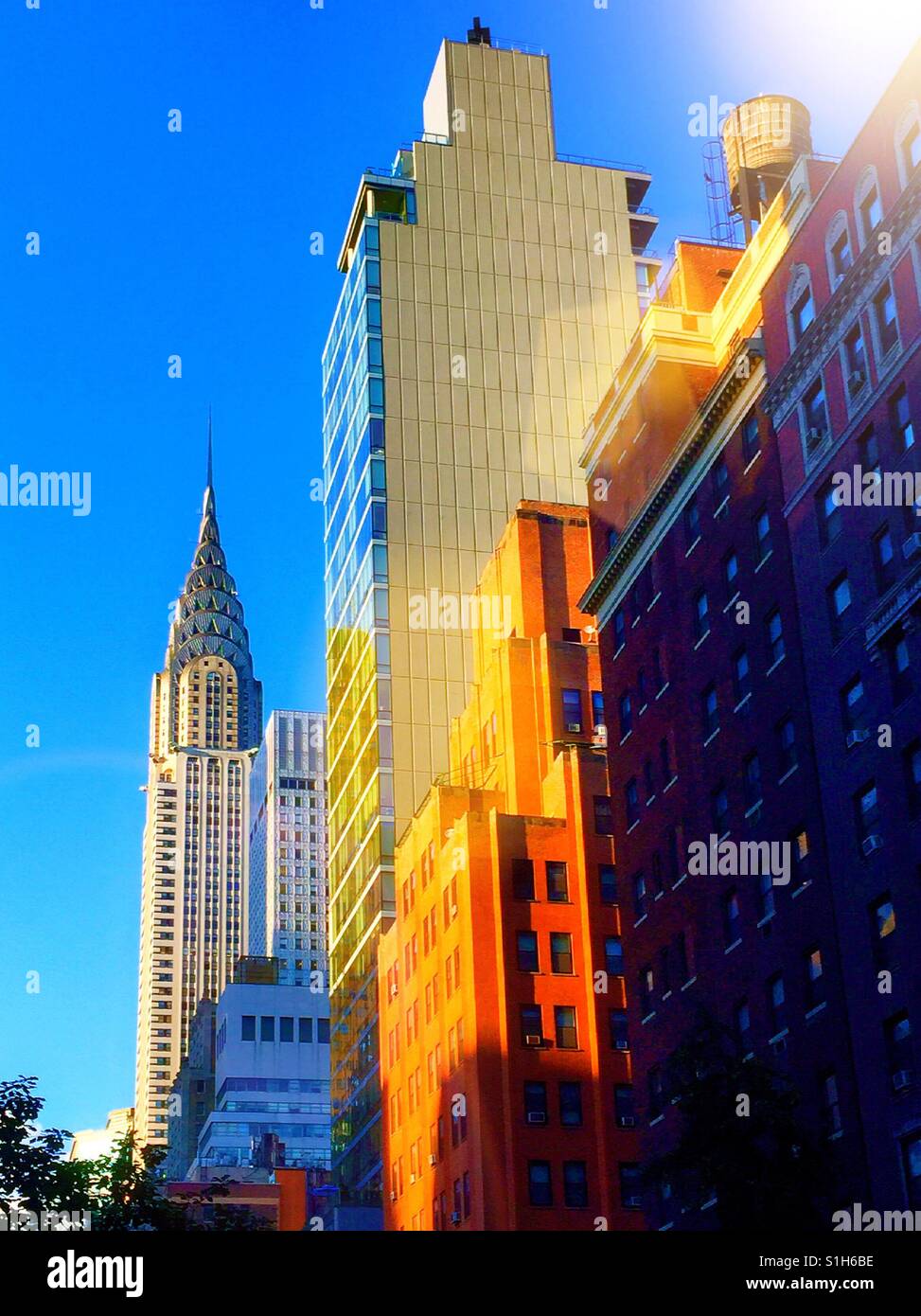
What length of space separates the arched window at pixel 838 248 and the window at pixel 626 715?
71.4 ft

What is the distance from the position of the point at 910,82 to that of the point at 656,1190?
39.4 metres

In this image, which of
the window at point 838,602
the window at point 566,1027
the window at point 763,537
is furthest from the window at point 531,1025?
the window at point 838,602

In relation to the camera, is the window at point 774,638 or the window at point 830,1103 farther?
the window at point 774,638

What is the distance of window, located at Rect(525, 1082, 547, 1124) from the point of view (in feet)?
299

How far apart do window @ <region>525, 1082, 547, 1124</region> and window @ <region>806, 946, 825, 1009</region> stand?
34289 millimetres

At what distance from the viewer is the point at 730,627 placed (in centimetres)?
6850

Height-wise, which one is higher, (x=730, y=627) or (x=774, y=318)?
(x=774, y=318)

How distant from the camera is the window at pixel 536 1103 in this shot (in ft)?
299

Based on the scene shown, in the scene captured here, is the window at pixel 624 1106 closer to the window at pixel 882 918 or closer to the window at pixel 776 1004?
the window at pixel 776 1004

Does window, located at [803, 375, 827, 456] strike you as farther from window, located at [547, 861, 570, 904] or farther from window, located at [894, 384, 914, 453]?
window, located at [547, 861, 570, 904]

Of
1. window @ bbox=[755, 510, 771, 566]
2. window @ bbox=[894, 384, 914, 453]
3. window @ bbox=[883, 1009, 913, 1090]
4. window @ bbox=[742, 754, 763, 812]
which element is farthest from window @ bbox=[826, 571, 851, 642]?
window @ bbox=[883, 1009, 913, 1090]

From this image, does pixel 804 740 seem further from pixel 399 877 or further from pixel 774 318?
pixel 399 877
